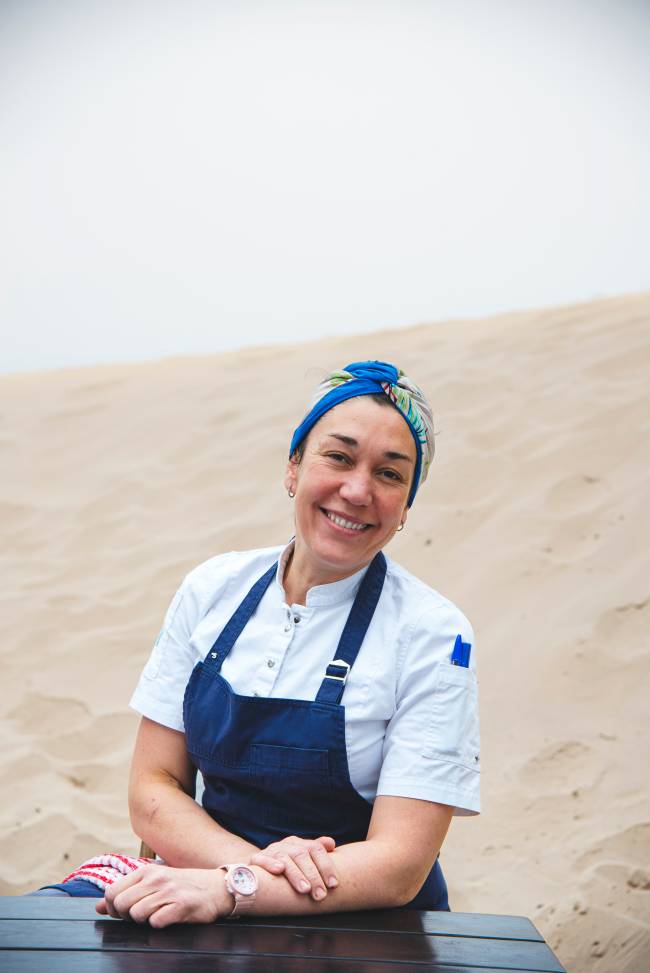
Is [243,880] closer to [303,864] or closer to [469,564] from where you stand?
[303,864]

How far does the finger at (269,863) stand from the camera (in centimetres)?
151

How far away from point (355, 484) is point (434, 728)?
0.43m

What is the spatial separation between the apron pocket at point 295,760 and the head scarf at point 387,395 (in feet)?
1.68

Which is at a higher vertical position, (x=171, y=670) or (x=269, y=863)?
(x=171, y=670)

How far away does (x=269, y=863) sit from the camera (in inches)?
59.9

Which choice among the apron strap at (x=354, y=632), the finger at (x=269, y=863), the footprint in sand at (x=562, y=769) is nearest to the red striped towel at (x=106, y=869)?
the finger at (x=269, y=863)

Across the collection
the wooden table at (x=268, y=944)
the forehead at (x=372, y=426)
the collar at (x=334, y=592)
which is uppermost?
the forehead at (x=372, y=426)

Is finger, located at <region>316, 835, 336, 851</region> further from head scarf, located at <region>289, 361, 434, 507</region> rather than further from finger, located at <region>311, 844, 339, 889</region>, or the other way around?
head scarf, located at <region>289, 361, 434, 507</region>

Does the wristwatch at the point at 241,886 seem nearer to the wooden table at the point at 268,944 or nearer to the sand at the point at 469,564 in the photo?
the wooden table at the point at 268,944

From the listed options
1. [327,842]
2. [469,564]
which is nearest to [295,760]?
[327,842]

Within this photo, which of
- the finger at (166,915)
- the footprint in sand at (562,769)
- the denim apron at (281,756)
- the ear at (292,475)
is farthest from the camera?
the footprint in sand at (562,769)

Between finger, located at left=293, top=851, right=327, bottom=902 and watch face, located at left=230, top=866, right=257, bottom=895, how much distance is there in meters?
0.08

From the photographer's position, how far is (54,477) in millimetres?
6355

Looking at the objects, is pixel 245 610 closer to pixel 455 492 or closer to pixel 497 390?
pixel 455 492
